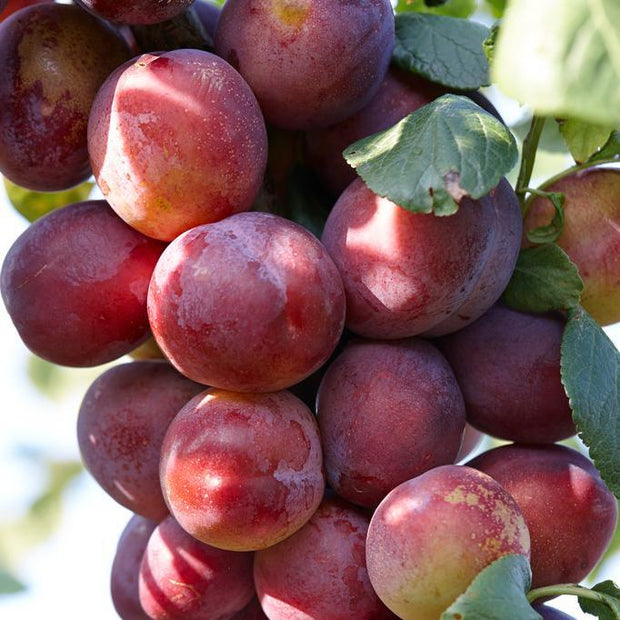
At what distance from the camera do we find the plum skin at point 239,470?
81cm

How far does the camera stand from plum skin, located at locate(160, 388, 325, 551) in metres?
0.81

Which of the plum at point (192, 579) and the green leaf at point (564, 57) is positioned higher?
the green leaf at point (564, 57)

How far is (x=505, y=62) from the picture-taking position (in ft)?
1.98

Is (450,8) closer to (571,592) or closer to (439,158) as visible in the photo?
(439,158)

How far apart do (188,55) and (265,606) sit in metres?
0.53

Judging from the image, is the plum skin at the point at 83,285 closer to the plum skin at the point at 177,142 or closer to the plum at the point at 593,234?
the plum skin at the point at 177,142

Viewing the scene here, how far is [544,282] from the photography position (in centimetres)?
92

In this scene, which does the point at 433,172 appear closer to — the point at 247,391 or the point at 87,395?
the point at 247,391

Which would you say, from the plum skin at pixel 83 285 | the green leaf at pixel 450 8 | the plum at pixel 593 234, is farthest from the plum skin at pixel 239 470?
the green leaf at pixel 450 8

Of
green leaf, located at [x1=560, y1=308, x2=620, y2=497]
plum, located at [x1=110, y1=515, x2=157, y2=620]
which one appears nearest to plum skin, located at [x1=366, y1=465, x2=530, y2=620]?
green leaf, located at [x1=560, y1=308, x2=620, y2=497]

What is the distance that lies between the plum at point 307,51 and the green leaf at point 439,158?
3.0 inches

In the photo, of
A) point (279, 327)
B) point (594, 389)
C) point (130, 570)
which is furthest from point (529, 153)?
point (130, 570)

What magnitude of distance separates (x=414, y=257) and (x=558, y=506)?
28 cm

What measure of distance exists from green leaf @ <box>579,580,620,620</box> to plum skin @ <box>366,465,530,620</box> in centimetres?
8
